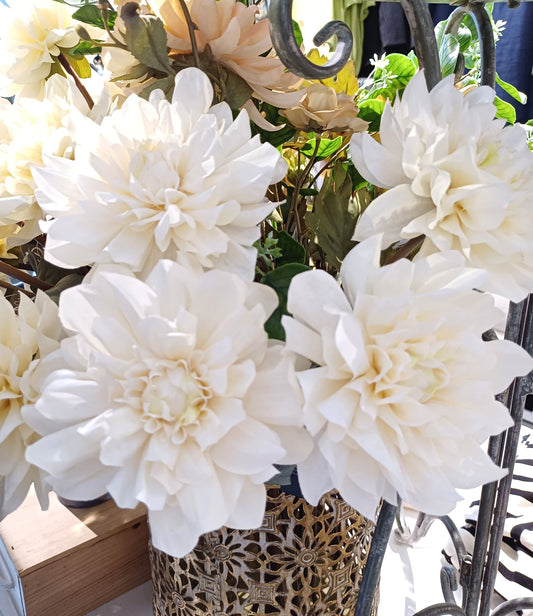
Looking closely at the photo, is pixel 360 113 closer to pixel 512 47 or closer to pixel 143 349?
pixel 143 349

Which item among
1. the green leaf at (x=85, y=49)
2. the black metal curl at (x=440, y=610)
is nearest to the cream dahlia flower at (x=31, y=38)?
the green leaf at (x=85, y=49)

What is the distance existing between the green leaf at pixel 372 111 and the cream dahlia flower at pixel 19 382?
0.65ft

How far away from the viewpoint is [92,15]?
26cm

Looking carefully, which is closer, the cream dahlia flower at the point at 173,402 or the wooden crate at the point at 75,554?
the cream dahlia flower at the point at 173,402

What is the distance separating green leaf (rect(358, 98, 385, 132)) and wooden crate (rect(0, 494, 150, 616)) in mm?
349

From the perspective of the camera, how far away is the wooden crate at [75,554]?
42cm

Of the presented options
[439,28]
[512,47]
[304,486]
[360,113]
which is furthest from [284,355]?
[512,47]

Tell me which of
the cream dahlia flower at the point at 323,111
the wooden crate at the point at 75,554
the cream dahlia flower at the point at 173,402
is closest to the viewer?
the cream dahlia flower at the point at 173,402

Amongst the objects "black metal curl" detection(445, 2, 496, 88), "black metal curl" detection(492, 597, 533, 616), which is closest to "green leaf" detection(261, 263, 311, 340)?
"black metal curl" detection(445, 2, 496, 88)

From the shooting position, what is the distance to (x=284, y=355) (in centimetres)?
17

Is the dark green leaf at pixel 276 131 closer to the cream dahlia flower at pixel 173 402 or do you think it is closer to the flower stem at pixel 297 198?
the flower stem at pixel 297 198

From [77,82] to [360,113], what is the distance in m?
0.15

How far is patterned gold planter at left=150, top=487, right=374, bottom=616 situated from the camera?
30 cm

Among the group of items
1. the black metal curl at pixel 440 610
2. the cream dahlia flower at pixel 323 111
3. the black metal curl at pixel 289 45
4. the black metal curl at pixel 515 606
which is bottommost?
the black metal curl at pixel 515 606
